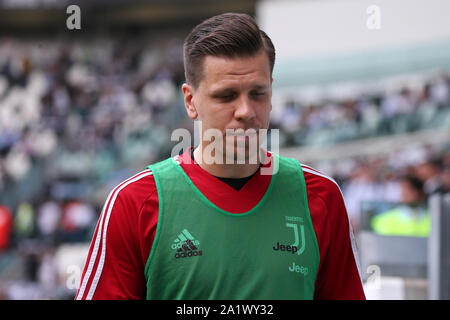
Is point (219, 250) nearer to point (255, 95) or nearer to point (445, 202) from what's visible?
point (255, 95)

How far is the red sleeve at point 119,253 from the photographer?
1.46 metres

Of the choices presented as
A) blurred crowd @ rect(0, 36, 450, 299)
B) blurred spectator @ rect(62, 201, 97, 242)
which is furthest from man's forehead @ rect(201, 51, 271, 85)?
blurred spectator @ rect(62, 201, 97, 242)

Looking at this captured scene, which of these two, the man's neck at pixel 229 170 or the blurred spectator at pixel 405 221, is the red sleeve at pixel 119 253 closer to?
the man's neck at pixel 229 170

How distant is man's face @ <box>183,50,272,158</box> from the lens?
1513 millimetres

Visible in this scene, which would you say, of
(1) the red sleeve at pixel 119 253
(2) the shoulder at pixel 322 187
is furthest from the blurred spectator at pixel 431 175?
(1) the red sleeve at pixel 119 253

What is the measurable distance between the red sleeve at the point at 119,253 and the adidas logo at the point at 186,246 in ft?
0.23

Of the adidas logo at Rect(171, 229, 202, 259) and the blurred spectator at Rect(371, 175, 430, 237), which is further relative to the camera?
the blurred spectator at Rect(371, 175, 430, 237)

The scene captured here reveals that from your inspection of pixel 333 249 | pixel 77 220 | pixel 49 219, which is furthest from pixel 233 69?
pixel 49 219

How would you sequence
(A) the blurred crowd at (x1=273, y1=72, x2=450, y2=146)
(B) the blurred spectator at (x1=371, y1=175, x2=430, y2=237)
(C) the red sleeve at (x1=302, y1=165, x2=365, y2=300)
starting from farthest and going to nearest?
(A) the blurred crowd at (x1=273, y1=72, x2=450, y2=146)
(B) the blurred spectator at (x1=371, y1=175, x2=430, y2=237)
(C) the red sleeve at (x1=302, y1=165, x2=365, y2=300)

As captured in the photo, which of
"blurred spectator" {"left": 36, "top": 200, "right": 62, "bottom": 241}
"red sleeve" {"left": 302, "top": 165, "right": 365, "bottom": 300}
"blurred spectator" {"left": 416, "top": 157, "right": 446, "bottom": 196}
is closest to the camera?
"red sleeve" {"left": 302, "top": 165, "right": 365, "bottom": 300}

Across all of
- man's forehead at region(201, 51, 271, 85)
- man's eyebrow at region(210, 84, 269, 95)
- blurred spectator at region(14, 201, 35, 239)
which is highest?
man's forehead at region(201, 51, 271, 85)

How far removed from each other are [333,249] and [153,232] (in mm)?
511

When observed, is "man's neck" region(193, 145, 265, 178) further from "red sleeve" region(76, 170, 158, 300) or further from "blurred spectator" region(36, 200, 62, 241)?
"blurred spectator" region(36, 200, 62, 241)
